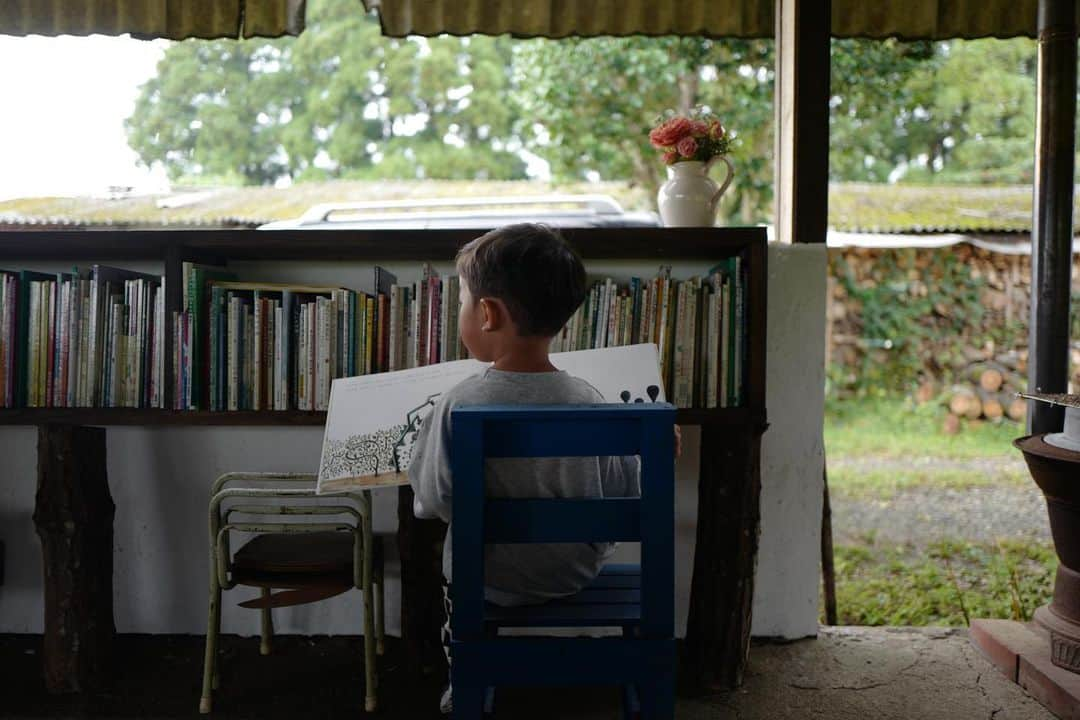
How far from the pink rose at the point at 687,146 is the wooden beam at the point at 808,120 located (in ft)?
1.29

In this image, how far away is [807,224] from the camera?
2.70 m

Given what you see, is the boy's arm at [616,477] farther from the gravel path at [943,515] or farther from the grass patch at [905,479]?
the grass patch at [905,479]

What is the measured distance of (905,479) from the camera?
6027 mm

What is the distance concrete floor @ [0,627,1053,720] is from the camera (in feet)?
7.50

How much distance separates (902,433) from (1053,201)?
5579 mm

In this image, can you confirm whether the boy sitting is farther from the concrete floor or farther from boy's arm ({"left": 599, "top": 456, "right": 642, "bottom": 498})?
the concrete floor

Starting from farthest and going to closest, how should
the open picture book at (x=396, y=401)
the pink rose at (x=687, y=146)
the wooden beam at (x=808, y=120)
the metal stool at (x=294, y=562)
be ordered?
the wooden beam at (x=808, y=120) → the pink rose at (x=687, y=146) → the metal stool at (x=294, y=562) → the open picture book at (x=396, y=401)

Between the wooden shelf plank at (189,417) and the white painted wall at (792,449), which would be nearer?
the wooden shelf plank at (189,417)

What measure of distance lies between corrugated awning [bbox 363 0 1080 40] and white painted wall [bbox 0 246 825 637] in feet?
3.42

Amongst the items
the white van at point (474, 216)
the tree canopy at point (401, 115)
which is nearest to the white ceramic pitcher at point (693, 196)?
the white van at point (474, 216)

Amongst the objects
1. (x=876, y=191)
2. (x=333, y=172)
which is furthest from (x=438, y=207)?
(x=333, y=172)

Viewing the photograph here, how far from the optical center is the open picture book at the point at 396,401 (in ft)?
6.09

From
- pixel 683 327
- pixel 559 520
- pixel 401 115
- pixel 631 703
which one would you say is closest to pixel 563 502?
pixel 559 520

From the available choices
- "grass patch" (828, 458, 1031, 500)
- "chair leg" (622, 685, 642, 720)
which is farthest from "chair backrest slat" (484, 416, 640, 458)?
"grass patch" (828, 458, 1031, 500)
